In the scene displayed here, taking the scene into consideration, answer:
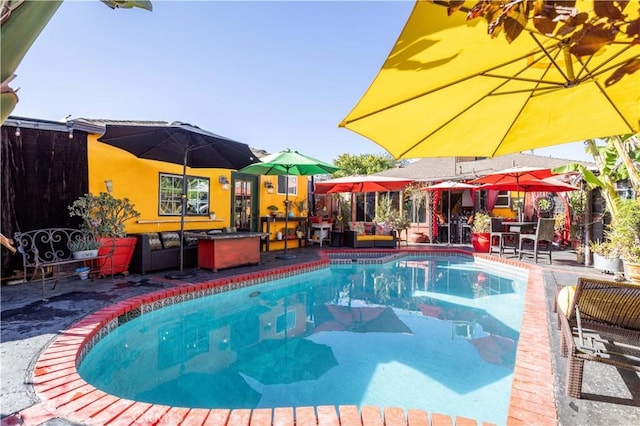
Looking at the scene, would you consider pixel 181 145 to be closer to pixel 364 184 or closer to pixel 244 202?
pixel 244 202

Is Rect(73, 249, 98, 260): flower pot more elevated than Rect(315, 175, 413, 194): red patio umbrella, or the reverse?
Rect(315, 175, 413, 194): red patio umbrella

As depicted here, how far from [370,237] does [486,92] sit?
407 inches

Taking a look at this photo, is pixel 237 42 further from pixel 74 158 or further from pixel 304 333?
pixel 304 333

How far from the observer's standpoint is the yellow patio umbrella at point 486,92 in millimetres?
1798

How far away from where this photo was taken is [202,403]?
3.22 metres

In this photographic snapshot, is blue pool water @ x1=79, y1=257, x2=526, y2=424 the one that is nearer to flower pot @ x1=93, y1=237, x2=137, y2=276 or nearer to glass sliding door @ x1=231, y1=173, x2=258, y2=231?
flower pot @ x1=93, y1=237, x2=137, y2=276

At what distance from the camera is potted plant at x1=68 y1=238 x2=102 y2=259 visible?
598 centimetres

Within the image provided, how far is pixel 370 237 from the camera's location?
1272cm

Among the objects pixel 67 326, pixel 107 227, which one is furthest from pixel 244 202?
pixel 67 326

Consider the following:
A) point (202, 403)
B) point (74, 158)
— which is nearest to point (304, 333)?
point (202, 403)

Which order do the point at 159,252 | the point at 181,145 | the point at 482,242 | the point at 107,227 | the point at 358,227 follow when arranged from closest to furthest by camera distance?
the point at 107,227
the point at 181,145
the point at 159,252
the point at 482,242
the point at 358,227

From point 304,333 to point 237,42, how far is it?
337 inches

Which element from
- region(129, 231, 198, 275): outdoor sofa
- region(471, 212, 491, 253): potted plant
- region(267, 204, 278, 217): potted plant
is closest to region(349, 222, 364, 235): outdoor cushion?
region(267, 204, 278, 217): potted plant

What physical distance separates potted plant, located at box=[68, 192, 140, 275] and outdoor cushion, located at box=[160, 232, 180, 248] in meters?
0.71
